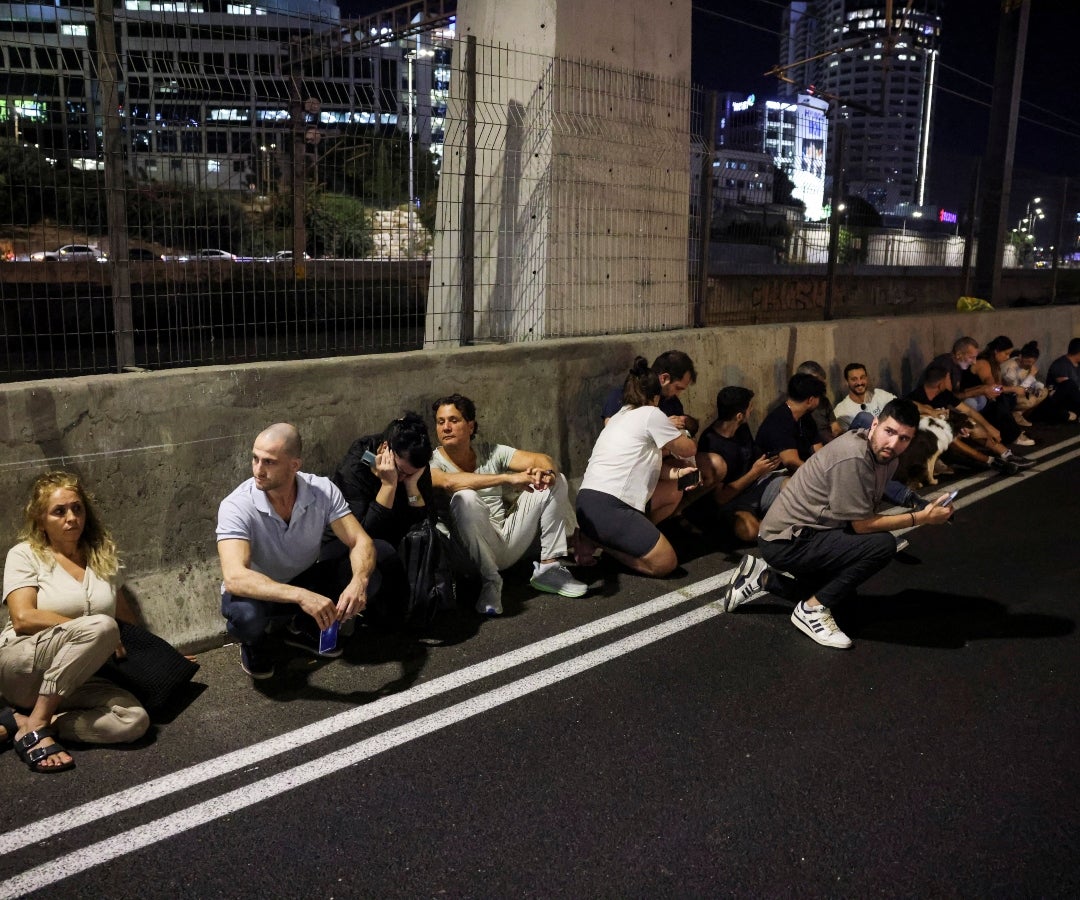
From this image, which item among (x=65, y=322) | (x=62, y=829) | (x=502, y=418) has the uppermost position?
(x=65, y=322)

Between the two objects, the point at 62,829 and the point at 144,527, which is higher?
the point at 144,527

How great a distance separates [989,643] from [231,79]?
16.6ft

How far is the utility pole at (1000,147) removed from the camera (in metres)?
16.2

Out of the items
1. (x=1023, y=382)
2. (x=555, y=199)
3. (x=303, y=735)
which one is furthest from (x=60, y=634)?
(x=1023, y=382)

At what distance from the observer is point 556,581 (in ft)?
20.2

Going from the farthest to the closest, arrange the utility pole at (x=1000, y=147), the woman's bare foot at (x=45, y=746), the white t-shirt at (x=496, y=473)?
1. the utility pole at (x=1000, y=147)
2. the white t-shirt at (x=496, y=473)
3. the woman's bare foot at (x=45, y=746)

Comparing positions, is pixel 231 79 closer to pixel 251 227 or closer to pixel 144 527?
pixel 251 227

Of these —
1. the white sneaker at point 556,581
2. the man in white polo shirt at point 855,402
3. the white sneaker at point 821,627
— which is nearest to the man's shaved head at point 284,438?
the white sneaker at point 556,581

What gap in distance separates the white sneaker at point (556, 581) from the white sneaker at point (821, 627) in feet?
4.26

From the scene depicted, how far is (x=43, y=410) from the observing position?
4.83 metres

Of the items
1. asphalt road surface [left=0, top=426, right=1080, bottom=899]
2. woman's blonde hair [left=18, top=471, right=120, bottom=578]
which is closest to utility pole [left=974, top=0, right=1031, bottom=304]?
asphalt road surface [left=0, top=426, right=1080, bottom=899]

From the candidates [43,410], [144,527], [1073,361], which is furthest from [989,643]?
[1073,361]

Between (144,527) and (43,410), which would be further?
(144,527)

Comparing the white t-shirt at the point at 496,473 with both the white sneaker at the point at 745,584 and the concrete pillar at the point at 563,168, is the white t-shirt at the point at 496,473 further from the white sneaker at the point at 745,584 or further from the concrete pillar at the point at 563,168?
the white sneaker at the point at 745,584
